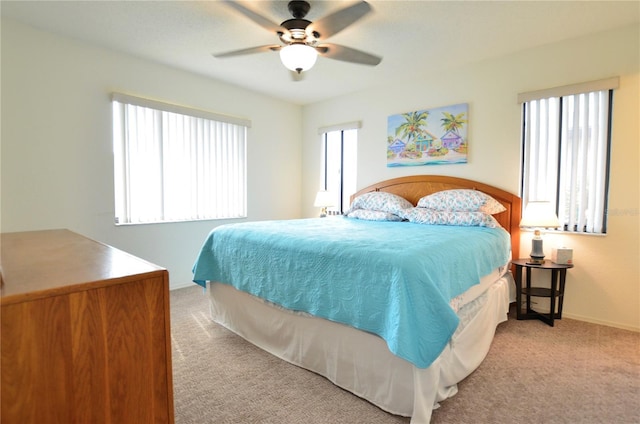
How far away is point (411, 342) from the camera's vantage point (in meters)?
1.52

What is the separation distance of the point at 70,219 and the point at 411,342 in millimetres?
3260

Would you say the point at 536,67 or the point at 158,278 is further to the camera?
the point at 536,67

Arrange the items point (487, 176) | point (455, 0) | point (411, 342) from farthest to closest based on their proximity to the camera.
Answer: point (487, 176), point (455, 0), point (411, 342)

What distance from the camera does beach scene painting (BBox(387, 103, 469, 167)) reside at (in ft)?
12.0

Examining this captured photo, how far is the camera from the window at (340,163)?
4.69 meters

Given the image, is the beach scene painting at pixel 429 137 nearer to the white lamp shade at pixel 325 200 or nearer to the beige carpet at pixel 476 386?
the white lamp shade at pixel 325 200

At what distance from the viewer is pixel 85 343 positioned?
81 cm

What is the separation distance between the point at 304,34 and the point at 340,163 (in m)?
2.61

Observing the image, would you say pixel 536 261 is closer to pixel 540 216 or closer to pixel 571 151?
pixel 540 216

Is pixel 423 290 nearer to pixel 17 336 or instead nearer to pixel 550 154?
pixel 17 336

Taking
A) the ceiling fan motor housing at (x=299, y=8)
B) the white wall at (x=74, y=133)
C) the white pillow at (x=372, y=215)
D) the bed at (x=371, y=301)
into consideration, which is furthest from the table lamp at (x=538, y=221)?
the white wall at (x=74, y=133)

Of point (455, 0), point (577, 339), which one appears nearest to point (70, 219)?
point (455, 0)

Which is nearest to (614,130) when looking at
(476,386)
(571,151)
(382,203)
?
(571,151)

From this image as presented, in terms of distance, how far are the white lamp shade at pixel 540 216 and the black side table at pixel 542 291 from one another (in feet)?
1.17
